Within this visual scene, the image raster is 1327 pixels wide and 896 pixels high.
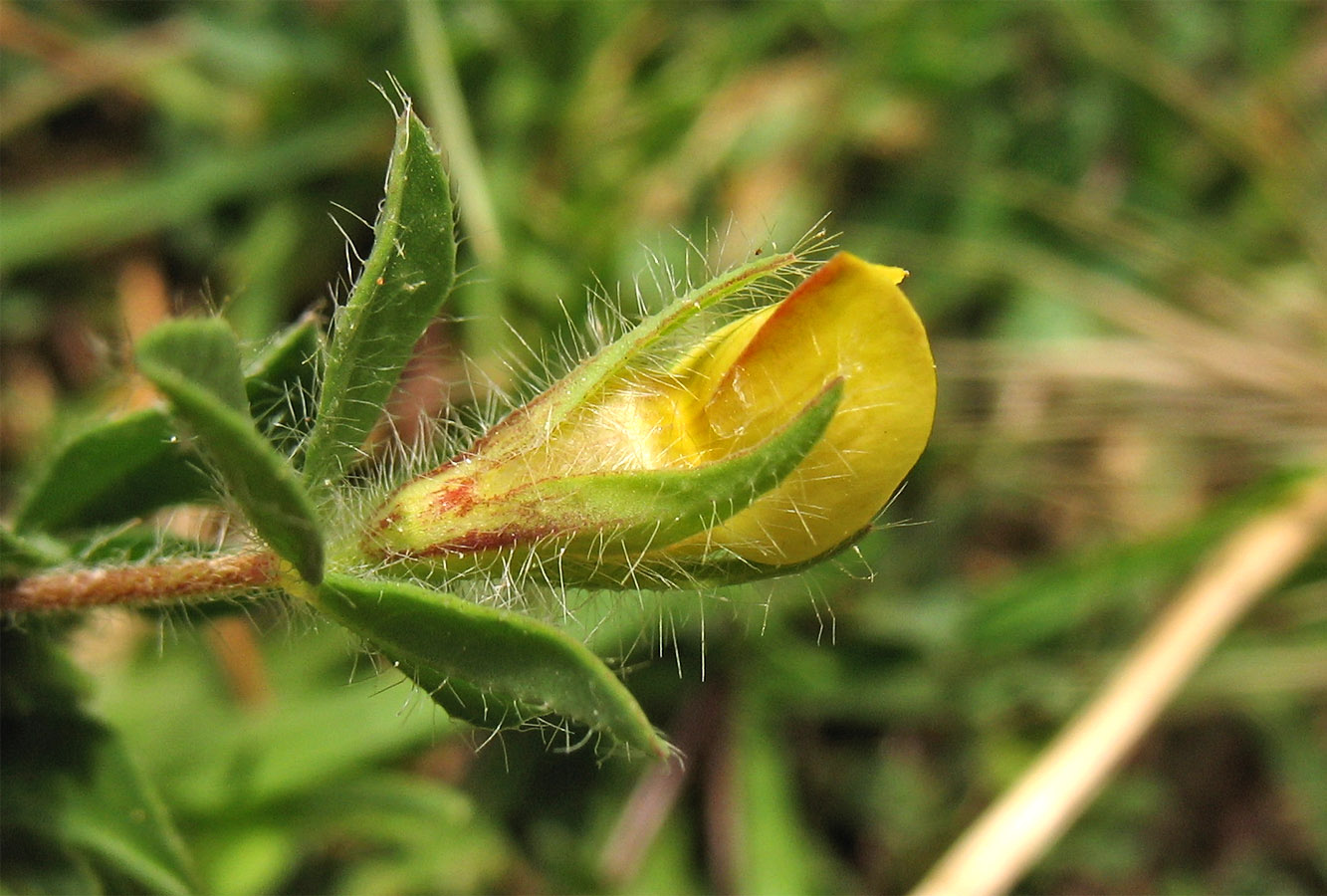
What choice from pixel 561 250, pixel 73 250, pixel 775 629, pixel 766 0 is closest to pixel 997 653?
pixel 775 629

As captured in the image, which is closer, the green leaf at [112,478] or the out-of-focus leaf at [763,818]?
the green leaf at [112,478]

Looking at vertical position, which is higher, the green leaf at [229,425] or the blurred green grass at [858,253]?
the green leaf at [229,425]

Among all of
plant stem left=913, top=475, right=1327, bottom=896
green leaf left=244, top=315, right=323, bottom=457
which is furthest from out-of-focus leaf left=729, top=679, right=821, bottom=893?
green leaf left=244, top=315, right=323, bottom=457

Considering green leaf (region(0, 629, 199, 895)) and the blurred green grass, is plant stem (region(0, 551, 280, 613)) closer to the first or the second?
green leaf (region(0, 629, 199, 895))

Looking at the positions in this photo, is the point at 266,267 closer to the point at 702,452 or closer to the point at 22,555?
the point at 22,555

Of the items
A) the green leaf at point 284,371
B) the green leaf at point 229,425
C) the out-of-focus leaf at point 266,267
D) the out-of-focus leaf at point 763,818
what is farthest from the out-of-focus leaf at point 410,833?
the green leaf at point 229,425

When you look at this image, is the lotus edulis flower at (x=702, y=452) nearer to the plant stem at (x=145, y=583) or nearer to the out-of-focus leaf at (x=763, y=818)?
the plant stem at (x=145, y=583)
